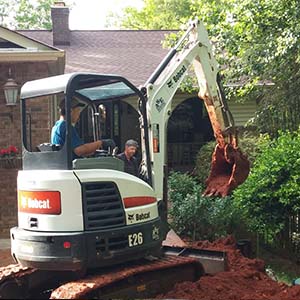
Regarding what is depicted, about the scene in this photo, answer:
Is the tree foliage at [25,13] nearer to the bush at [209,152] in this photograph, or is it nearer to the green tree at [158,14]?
the green tree at [158,14]

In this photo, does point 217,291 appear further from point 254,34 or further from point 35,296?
point 254,34

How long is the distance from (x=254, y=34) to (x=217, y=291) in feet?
20.2

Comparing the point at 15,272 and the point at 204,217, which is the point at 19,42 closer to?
the point at 204,217

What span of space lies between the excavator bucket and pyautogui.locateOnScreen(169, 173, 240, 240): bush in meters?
1.24

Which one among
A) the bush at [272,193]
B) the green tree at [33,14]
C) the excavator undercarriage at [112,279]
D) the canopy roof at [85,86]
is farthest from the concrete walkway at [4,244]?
the green tree at [33,14]

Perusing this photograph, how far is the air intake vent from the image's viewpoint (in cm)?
517

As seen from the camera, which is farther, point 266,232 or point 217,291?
point 266,232

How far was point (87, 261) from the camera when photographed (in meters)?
5.10

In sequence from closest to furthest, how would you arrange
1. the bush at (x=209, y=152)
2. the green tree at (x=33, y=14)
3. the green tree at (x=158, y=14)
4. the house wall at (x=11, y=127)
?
the house wall at (x=11, y=127) < the bush at (x=209, y=152) < the green tree at (x=158, y=14) < the green tree at (x=33, y=14)

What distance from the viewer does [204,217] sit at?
344 inches

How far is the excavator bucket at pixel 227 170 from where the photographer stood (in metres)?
7.20

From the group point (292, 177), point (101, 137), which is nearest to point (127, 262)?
point (101, 137)

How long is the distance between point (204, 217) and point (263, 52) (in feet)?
10.5

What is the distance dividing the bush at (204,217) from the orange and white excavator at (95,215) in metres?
2.14
